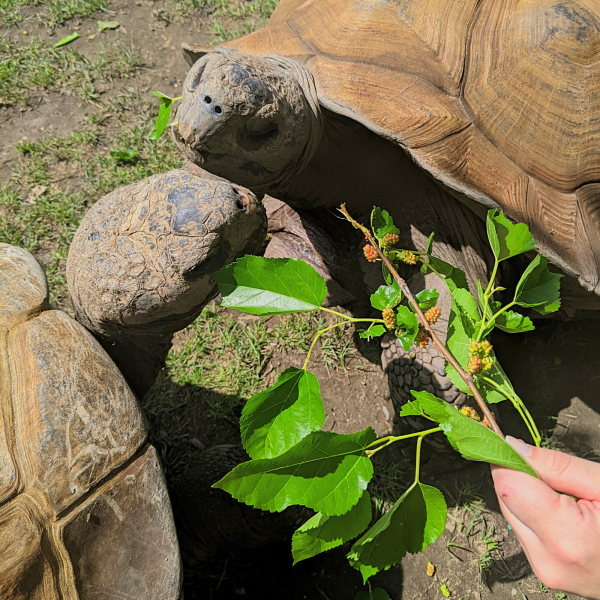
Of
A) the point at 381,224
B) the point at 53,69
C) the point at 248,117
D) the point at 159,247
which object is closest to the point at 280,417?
the point at 381,224

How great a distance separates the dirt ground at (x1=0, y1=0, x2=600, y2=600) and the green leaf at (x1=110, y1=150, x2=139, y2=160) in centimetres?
6

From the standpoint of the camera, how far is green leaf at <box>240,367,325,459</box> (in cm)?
94

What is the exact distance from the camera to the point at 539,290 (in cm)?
105

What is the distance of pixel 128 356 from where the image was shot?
1.82 metres

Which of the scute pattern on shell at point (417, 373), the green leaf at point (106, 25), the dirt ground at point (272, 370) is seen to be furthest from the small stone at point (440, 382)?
the green leaf at point (106, 25)

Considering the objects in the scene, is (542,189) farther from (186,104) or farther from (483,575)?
(483,575)

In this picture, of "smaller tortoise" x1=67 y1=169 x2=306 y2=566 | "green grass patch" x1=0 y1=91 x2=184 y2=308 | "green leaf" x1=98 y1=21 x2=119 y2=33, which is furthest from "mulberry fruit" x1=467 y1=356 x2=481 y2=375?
"green leaf" x1=98 y1=21 x2=119 y2=33

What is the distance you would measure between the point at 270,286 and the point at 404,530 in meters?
0.53

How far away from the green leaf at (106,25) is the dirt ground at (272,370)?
1.6 inches

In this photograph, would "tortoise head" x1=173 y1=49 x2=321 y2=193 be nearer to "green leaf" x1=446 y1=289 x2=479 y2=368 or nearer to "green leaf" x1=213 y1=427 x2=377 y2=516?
"green leaf" x1=446 y1=289 x2=479 y2=368

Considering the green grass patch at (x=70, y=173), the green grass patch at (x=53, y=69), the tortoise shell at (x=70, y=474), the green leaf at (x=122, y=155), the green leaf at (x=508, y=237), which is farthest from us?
the green grass patch at (x=53, y=69)

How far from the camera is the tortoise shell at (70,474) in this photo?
1.27 meters

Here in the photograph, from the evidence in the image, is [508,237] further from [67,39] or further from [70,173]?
[67,39]

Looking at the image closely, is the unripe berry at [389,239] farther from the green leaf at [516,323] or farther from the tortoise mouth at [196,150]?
the tortoise mouth at [196,150]
